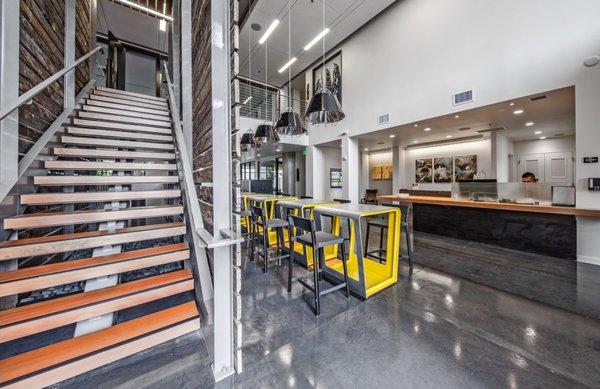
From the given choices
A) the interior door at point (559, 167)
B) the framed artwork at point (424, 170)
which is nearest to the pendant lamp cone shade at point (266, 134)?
the framed artwork at point (424, 170)

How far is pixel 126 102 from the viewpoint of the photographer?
4312mm

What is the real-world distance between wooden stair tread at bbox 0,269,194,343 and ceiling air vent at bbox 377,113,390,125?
239 inches

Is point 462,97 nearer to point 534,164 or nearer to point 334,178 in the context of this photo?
point 334,178

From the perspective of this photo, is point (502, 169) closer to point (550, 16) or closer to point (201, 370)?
point (550, 16)

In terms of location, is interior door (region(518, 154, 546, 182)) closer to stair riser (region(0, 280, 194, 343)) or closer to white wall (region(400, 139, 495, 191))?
white wall (region(400, 139, 495, 191))

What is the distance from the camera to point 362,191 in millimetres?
11531

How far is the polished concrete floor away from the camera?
1.46m

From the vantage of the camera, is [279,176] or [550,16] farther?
[279,176]

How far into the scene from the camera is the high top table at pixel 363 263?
8.07 feet

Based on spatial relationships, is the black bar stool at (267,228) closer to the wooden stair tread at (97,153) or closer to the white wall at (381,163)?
the wooden stair tread at (97,153)

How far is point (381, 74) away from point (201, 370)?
719 cm

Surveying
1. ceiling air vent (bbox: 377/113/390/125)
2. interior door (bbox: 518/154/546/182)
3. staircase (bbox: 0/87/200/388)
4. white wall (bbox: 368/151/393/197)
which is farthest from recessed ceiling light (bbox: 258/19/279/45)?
interior door (bbox: 518/154/546/182)

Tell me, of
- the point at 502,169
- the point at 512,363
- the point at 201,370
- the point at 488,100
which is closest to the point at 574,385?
the point at 512,363

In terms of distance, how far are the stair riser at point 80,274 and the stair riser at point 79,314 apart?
0.73ft
